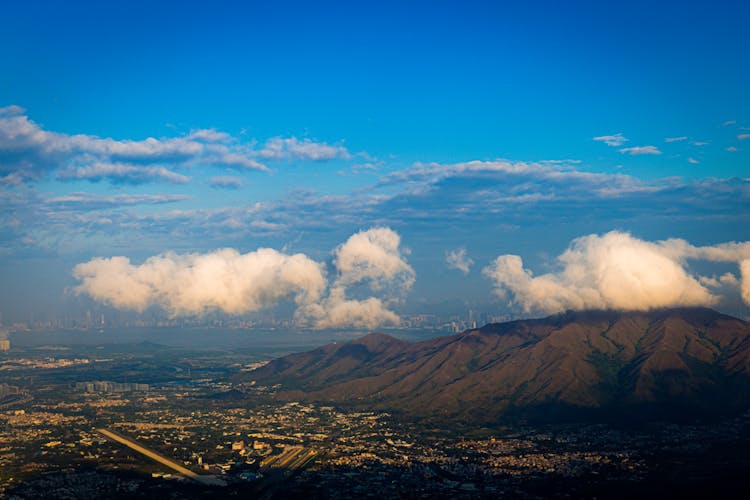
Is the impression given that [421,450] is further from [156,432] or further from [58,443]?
[58,443]

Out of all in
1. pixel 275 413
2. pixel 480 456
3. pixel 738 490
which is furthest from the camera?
pixel 275 413

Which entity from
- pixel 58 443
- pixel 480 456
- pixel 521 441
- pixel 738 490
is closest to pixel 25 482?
pixel 58 443

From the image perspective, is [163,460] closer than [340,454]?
Yes

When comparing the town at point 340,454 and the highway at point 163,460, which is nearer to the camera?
the town at point 340,454

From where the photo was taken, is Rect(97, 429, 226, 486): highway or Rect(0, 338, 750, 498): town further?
Rect(97, 429, 226, 486): highway

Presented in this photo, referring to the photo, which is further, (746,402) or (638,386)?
(638,386)

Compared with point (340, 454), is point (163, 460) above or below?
above

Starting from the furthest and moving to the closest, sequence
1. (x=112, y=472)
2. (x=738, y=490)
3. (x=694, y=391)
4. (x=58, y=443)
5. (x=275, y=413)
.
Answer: (x=275, y=413) → (x=694, y=391) → (x=58, y=443) → (x=112, y=472) → (x=738, y=490)
